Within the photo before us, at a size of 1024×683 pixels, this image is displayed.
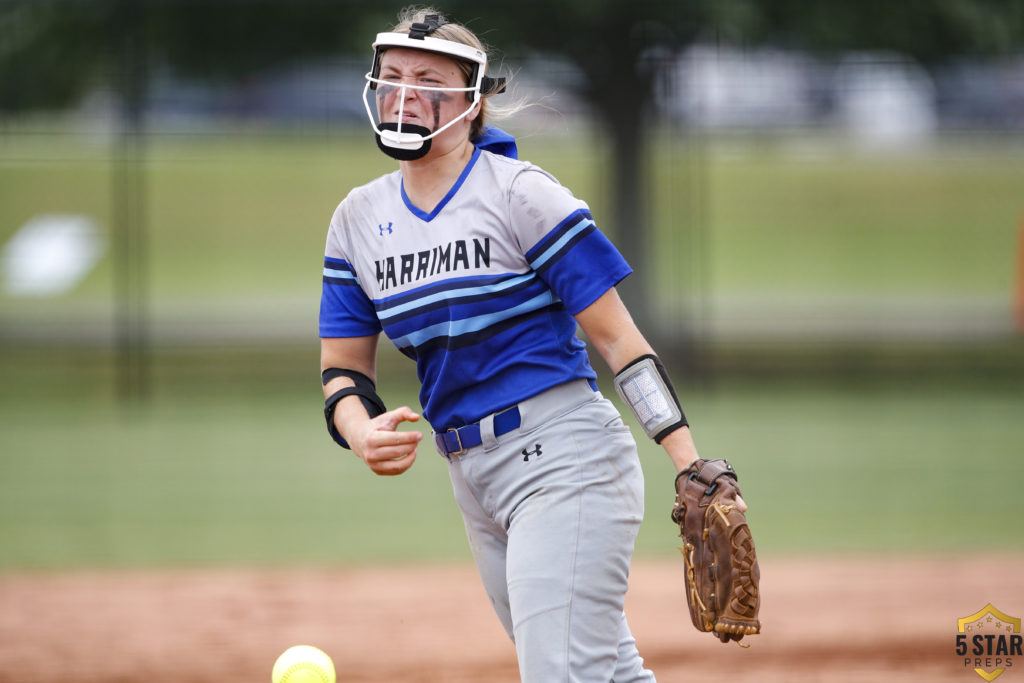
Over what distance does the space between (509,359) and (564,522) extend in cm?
41

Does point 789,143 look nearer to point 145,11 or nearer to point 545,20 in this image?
point 545,20

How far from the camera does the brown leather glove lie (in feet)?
8.92

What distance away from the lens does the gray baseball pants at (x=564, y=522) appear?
2.73 metres

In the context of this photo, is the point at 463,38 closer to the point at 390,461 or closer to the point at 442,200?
the point at 442,200

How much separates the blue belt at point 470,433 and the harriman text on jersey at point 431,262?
1.20 ft

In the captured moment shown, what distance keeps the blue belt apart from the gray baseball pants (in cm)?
1

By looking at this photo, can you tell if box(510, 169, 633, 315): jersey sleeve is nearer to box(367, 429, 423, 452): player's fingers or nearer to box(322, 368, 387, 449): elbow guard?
box(367, 429, 423, 452): player's fingers

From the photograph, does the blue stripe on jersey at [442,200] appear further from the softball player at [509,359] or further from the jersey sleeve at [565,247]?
the jersey sleeve at [565,247]

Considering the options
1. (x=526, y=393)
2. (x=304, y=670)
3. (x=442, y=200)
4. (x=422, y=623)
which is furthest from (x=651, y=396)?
(x=422, y=623)

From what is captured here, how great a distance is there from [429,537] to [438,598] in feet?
5.08

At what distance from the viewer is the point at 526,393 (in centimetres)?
288

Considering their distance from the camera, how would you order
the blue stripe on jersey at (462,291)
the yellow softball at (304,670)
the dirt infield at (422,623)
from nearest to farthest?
the blue stripe on jersey at (462,291) → the yellow softball at (304,670) → the dirt infield at (422,623)

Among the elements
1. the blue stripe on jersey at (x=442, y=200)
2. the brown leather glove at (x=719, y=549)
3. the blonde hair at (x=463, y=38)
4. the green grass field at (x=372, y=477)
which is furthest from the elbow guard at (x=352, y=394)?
the green grass field at (x=372, y=477)

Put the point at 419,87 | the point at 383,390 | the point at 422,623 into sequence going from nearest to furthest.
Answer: the point at 419,87
the point at 422,623
the point at 383,390
